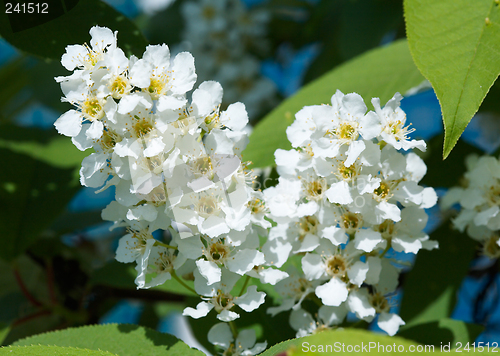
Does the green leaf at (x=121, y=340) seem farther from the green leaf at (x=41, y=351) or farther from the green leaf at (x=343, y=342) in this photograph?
the green leaf at (x=343, y=342)

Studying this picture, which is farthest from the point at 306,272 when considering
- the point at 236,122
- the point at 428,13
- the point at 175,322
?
the point at 175,322

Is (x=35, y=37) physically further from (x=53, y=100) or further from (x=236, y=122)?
(x=53, y=100)

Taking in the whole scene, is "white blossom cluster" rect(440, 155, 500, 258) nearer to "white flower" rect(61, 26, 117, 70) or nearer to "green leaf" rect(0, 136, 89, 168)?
"white flower" rect(61, 26, 117, 70)

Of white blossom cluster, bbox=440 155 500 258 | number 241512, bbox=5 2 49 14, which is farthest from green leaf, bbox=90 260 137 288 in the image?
white blossom cluster, bbox=440 155 500 258

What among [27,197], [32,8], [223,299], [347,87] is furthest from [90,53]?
[27,197]

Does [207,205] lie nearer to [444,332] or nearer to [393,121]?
[393,121]

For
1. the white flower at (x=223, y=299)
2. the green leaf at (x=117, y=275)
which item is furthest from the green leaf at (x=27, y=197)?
the white flower at (x=223, y=299)
